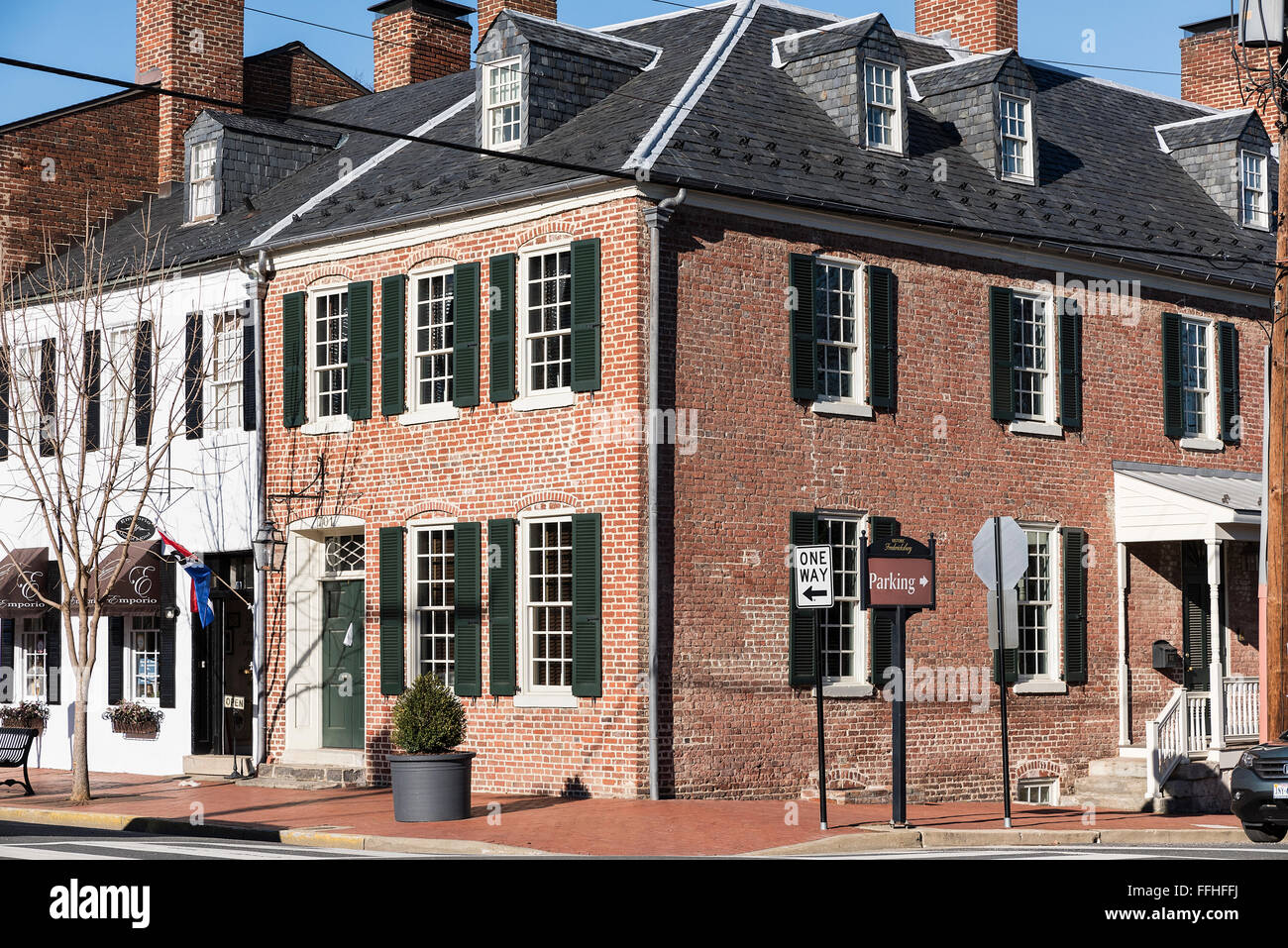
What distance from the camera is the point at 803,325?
71.3 feet

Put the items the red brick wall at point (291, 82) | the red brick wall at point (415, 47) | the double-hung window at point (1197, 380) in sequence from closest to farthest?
the double-hung window at point (1197, 380), the red brick wall at point (415, 47), the red brick wall at point (291, 82)

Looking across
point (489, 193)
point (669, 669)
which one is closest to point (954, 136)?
point (489, 193)

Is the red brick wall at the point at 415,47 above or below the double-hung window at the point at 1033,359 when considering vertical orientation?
above

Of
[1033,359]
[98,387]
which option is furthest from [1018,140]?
[98,387]

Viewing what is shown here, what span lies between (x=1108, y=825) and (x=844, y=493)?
5016mm

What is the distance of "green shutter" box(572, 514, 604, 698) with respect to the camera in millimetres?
20297

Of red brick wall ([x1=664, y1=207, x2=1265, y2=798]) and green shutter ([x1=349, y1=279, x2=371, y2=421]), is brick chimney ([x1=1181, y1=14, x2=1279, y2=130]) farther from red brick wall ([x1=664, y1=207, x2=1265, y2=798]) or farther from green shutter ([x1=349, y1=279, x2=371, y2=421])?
green shutter ([x1=349, y1=279, x2=371, y2=421])

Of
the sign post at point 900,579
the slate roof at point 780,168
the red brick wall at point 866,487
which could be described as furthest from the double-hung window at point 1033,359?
the sign post at point 900,579

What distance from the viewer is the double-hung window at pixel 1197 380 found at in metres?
26.5

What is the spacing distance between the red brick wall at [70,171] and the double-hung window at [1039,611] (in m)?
17.0

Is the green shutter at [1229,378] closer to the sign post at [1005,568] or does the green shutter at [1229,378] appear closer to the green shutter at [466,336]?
the sign post at [1005,568]

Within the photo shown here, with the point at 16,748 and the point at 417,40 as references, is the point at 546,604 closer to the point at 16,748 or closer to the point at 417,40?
the point at 16,748

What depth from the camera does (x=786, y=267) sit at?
21703 millimetres

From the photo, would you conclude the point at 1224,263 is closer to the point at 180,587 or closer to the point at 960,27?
the point at 960,27
